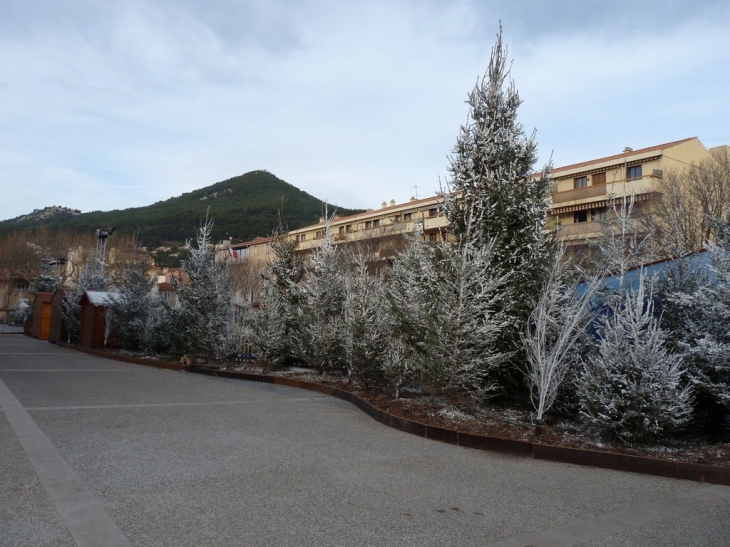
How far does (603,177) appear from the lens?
3180cm

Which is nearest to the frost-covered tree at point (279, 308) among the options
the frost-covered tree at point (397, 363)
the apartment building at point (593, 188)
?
the apartment building at point (593, 188)

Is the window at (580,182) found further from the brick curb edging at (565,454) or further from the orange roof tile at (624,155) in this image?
the brick curb edging at (565,454)

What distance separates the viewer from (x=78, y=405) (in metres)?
10.0

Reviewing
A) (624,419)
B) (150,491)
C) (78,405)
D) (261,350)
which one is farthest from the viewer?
(261,350)

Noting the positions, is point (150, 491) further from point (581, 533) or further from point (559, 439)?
point (559, 439)

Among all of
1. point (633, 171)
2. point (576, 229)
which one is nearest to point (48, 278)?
point (576, 229)

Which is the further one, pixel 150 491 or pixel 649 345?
pixel 649 345

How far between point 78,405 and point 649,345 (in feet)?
30.4

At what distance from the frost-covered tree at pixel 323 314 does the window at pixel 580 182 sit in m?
21.5

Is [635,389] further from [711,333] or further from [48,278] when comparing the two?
[48,278]

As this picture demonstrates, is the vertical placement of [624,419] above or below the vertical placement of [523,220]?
below

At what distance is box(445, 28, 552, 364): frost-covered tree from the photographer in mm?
9820

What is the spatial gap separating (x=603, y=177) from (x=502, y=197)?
24.7 meters

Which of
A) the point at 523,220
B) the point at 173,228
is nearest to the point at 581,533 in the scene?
the point at 523,220
